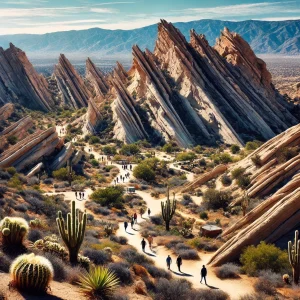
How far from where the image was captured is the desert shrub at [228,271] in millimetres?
18141

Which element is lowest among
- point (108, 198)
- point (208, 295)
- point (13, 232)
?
point (108, 198)

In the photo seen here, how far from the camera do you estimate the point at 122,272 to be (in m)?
16.2

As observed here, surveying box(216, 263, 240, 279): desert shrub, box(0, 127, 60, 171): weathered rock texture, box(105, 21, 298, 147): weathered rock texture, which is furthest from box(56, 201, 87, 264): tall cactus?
box(105, 21, 298, 147): weathered rock texture

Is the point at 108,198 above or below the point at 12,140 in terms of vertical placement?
below

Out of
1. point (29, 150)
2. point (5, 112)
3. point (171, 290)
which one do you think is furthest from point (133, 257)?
point (5, 112)

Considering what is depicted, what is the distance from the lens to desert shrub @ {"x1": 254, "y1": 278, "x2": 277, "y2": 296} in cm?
1620

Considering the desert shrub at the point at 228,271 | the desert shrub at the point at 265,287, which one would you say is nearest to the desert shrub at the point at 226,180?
the desert shrub at the point at 228,271

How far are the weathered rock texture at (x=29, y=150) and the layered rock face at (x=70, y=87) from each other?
45.4 m

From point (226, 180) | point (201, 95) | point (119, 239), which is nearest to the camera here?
point (119, 239)

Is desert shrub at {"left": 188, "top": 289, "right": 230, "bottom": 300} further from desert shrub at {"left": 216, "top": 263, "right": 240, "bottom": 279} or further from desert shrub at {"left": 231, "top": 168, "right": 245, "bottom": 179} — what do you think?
desert shrub at {"left": 231, "top": 168, "right": 245, "bottom": 179}

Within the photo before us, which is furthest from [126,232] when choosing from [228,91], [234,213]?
[228,91]

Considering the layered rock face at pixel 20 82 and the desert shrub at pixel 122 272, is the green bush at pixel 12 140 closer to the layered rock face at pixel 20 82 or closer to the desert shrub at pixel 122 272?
the desert shrub at pixel 122 272

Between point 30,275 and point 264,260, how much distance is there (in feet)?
34.8

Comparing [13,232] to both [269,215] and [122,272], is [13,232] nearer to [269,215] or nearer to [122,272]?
[122,272]
